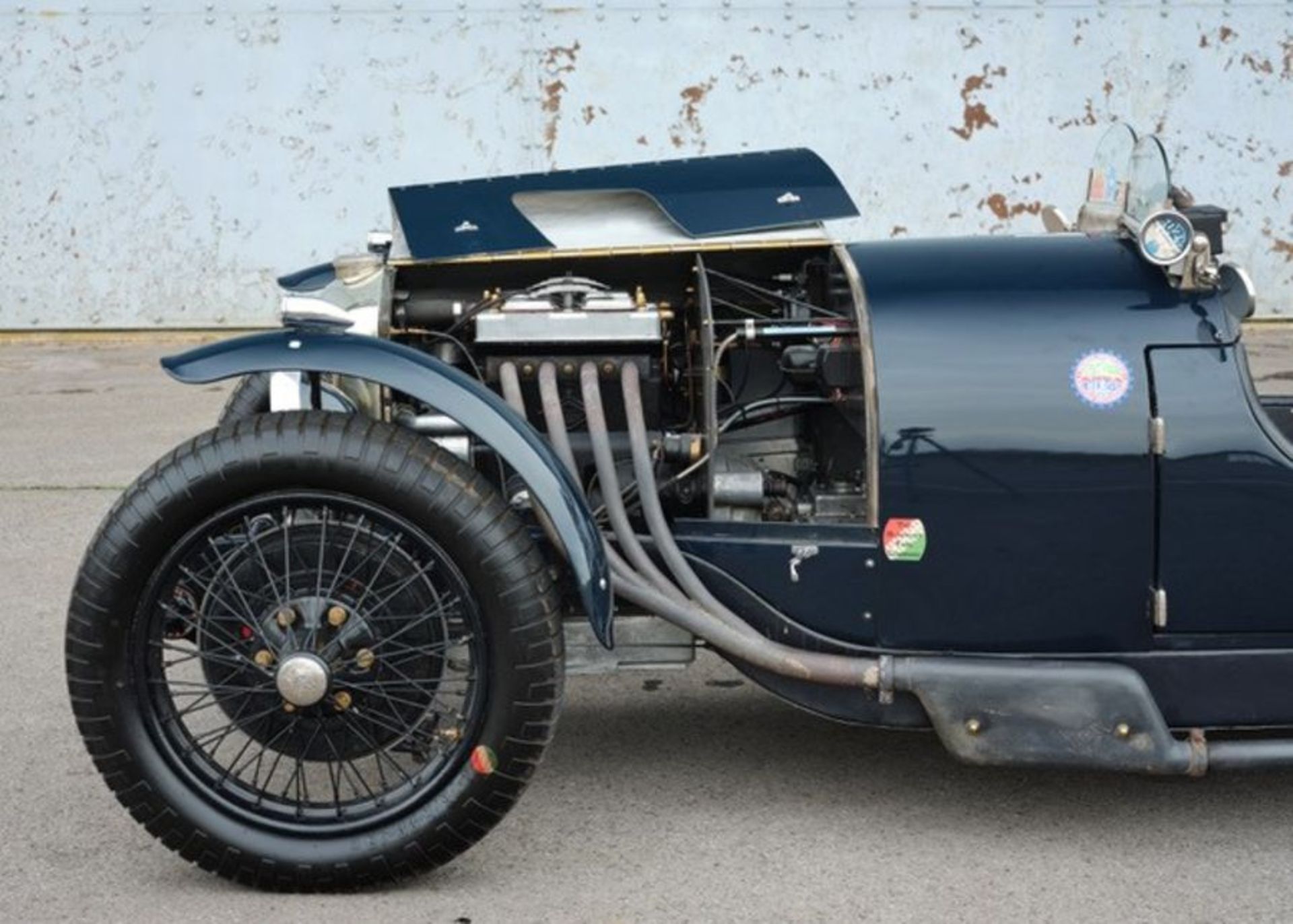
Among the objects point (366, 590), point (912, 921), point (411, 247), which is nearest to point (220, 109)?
point (411, 247)

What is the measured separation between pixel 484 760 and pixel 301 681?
1.23 feet

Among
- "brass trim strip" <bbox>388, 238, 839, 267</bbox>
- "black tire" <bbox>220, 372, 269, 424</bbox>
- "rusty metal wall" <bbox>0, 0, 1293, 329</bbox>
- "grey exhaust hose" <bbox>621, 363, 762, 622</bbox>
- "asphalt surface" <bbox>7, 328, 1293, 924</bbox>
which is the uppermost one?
"rusty metal wall" <bbox>0, 0, 1293, 329</bbox>

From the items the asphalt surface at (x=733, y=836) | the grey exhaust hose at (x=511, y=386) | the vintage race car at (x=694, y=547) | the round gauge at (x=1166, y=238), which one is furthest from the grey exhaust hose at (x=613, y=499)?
the round gauge at (x=1166, y=238)

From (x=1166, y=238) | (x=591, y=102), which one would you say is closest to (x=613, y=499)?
(x=1166, y=238)

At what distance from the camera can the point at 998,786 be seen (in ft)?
13.2

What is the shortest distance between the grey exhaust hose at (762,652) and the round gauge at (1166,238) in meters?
0.96

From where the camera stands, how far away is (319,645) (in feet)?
11.5

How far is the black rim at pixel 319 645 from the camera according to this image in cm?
344

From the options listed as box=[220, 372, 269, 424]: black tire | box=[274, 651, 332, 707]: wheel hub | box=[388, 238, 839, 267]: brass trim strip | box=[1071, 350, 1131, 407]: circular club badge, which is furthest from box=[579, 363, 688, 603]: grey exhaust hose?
box=[220, 372, 269, 424]: black tire

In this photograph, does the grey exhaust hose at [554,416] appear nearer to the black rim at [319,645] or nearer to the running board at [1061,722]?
the black rim at [319,645]

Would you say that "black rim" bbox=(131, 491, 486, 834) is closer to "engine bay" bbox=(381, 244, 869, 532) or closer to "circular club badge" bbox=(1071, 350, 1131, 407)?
"engine bay" bbox=(381, 244, 869, 532)

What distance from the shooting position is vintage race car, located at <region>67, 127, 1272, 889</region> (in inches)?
134

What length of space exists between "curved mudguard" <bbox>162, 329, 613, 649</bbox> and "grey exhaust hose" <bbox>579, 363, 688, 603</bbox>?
205 millimetres

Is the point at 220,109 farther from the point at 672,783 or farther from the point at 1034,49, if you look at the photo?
the point at 672,783
